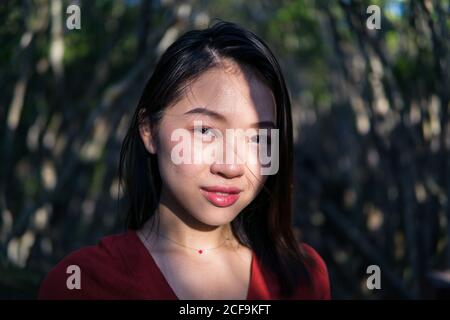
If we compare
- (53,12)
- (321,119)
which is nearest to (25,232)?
(53,12)

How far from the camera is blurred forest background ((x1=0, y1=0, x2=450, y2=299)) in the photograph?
17.8 ft

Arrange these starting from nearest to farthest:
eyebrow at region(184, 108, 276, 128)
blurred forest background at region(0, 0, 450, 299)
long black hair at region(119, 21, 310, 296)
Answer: eyebrow at region(184, 108, 276, 128) → long black hair at region(119, 21, 310, 296) → blurred forest background at region(0, 0, 450, 299)

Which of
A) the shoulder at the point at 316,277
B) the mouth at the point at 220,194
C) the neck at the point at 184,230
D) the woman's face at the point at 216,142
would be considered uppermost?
the woman's face at the point at 216,142

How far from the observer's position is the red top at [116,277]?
6.38 feet

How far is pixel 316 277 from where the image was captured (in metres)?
2.16

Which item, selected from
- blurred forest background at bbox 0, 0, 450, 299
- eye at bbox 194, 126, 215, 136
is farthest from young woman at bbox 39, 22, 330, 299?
blurred forest background at bbox 0, 0, 450, 299

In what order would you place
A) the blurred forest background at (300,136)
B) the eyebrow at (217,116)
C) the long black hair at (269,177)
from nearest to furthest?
the eyebrow at (217,116) → the long black hair at (269,177) → the blurred forest background at (300,136)

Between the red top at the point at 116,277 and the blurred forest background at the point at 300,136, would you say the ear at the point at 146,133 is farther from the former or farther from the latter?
the blurred forest background at the point at 300,136

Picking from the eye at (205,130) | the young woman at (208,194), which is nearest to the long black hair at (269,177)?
the young woman at (208,194)

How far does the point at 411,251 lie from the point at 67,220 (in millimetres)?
4910

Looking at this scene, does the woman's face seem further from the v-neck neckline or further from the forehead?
the v-neck neckline

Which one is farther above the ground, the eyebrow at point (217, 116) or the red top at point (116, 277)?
the eyebrow at point (217, 116)

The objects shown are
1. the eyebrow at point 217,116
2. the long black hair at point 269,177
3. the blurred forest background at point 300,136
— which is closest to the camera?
the eyebrow at point 217,116
